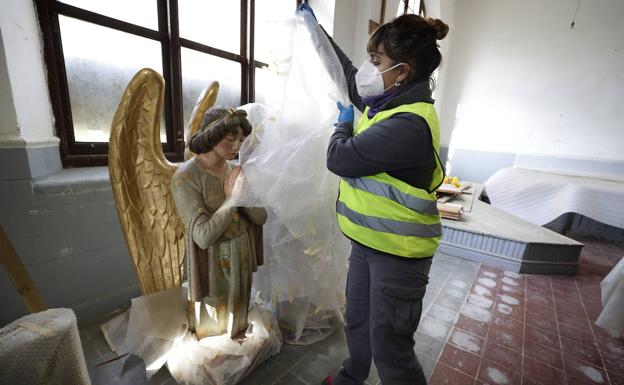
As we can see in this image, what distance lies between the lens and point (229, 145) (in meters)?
1.09

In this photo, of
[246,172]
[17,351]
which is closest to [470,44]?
[246,172]

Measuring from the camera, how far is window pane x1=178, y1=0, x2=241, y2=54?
200cm

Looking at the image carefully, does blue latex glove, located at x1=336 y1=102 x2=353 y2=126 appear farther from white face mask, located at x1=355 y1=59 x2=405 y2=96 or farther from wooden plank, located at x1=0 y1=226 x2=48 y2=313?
wooden plank, located at x1=0 y1=226 x2=48 y2=313

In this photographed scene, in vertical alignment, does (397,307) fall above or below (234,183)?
below

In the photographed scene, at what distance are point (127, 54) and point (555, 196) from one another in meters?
5.01

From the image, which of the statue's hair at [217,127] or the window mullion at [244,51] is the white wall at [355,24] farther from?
the statue's hair at [217,127]

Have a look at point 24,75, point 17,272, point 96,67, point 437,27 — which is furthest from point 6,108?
point 437,27

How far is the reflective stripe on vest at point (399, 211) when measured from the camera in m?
0.93

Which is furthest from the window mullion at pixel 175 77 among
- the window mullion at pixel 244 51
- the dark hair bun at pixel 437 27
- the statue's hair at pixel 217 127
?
the dark hair bun at pixel 437 27

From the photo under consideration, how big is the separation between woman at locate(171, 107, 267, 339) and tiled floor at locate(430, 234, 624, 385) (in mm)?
1114

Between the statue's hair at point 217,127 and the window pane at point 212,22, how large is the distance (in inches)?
51.9

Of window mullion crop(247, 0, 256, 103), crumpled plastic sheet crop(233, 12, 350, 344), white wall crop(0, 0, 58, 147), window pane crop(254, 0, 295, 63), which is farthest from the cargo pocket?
window mullion crop(247, 0, 256, 103)

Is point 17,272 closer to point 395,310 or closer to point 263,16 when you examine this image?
point 395,310

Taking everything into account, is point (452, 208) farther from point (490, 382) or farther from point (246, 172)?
point (246, 172)
